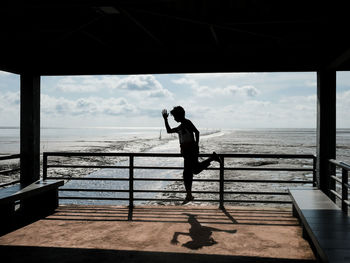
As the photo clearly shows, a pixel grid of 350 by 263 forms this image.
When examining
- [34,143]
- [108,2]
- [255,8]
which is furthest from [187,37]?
[34,143]

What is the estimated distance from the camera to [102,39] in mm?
4801

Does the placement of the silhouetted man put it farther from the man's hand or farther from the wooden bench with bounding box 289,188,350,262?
the wooden bench with bounding box 289,188,350,262

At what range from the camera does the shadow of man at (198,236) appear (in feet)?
12.7

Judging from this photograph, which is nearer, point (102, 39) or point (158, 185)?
point (102, 39)

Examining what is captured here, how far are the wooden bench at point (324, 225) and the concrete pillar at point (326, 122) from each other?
322mm

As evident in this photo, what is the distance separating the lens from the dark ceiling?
3494mm

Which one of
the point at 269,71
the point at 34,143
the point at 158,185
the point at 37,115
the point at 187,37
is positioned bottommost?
the point at 158,185

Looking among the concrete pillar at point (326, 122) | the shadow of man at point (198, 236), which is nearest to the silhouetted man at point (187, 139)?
the shadow of man at point (198, 236)

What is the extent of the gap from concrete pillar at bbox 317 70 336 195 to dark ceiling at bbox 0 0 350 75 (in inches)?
10.2

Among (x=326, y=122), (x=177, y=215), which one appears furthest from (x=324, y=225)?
(x=177, y=215)

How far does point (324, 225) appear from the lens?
3240mm

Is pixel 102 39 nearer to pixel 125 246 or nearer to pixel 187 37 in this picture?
pixel 187 37

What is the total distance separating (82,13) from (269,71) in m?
3.06

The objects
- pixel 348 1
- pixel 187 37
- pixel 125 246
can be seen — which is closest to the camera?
pixel 348 1
